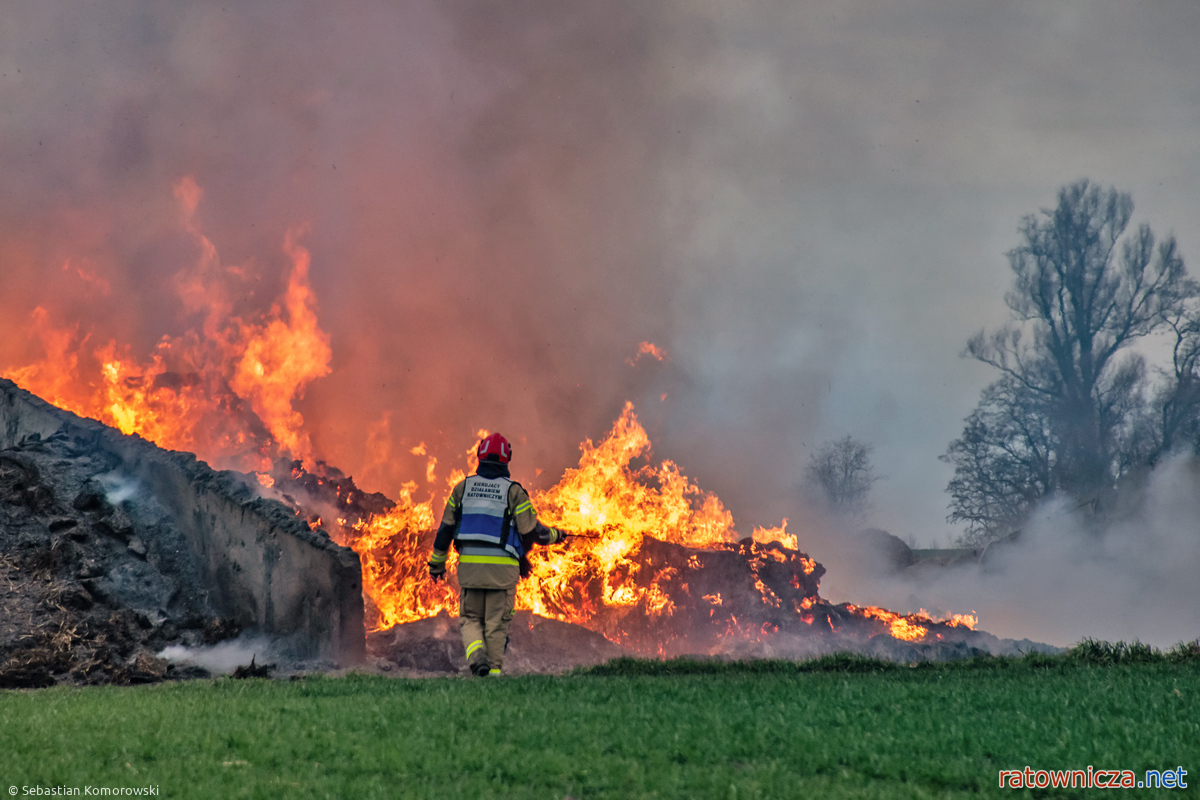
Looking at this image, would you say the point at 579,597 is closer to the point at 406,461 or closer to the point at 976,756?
the point at 406,461

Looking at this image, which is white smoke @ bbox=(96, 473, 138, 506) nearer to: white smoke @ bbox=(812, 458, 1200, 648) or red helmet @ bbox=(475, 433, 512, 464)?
red helmet @ bbox=(475, 433, 512, 464)

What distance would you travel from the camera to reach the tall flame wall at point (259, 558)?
14.5m

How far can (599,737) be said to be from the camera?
624 cm

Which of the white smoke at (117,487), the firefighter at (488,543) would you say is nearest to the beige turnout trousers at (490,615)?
the firefighter at (488,543)

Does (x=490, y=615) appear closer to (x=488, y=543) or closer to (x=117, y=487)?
(x=488, y=543)

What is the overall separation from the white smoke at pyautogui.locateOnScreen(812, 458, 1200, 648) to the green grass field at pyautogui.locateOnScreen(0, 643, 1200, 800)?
860 inches

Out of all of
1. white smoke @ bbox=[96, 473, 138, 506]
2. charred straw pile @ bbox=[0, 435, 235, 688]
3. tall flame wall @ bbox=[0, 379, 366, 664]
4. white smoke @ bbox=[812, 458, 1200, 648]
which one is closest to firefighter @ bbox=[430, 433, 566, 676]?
tall flame wall @ bbox=[0, 379, 366, 664]

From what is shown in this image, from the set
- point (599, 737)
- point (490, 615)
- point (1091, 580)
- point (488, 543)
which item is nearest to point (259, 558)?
point (490, 615)

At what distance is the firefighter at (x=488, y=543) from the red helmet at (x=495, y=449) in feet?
0.04

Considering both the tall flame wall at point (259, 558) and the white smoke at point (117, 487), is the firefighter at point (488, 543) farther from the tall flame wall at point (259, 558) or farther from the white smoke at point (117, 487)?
the white smoke at point (117, 487)

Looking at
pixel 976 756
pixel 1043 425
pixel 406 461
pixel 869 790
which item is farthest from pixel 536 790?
pixel 1043 425

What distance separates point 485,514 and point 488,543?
313 millimetres

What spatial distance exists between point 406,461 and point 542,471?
3.47m

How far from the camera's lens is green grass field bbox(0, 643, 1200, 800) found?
5.24 meters
